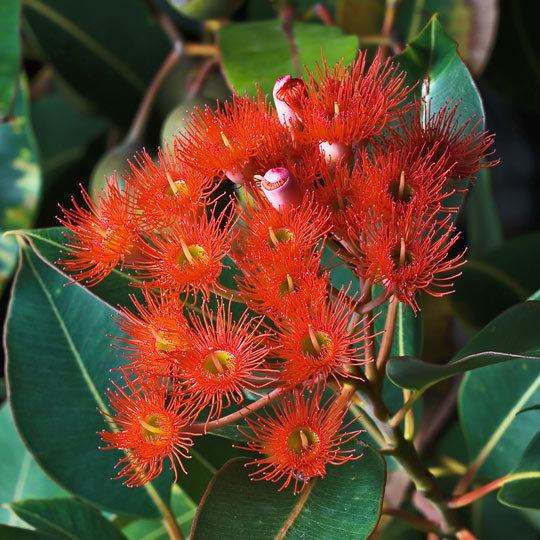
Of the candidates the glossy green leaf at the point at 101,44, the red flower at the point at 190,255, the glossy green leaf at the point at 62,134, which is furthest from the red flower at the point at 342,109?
the glossy green leaf at the point at 62,134

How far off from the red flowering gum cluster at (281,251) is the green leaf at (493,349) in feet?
0.12

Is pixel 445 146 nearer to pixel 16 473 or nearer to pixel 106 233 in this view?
pixel 106 233

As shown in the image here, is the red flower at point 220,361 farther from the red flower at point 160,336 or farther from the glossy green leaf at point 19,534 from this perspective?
the glossy green leaf at point 19,534

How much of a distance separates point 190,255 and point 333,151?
0.14 metres

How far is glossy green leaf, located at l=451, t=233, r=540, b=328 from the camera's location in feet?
3.59

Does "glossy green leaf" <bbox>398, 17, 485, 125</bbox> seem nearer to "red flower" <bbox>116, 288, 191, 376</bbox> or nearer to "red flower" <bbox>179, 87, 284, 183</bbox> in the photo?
"red flower" <bbox>179, 87, 284, 183</bbox>

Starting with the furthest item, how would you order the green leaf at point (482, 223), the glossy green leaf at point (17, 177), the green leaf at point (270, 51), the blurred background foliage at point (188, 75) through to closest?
the green leaf at point (482, 223)
the glossy green leaf at point (17, 177)
the blurred background foliage at point (188, 75)
the green leaf at point (270, 51)

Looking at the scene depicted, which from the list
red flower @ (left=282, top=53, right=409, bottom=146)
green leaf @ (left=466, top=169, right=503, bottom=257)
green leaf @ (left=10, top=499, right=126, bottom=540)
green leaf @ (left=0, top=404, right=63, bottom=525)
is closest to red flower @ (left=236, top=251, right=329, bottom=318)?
red flower @ (left=282, top=53, right=409, bottom=146)

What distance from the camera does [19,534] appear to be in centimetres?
63

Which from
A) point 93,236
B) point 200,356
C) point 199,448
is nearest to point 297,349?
point 200,356

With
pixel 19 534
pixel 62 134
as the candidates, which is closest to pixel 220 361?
pixel 19 534

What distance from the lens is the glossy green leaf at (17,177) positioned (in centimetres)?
109

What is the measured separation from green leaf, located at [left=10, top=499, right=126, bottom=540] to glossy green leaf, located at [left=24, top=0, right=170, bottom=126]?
790 millimetres

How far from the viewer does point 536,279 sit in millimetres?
1102
